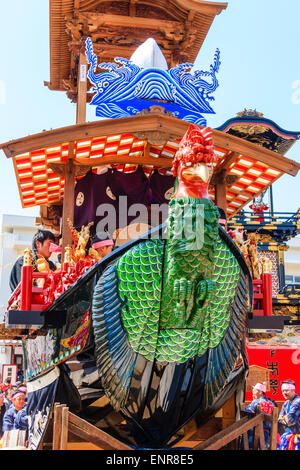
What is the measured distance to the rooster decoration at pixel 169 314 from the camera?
4.89 metres

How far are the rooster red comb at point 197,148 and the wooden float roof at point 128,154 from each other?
186 cm

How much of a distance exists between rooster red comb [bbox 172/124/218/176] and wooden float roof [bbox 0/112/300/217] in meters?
1.86

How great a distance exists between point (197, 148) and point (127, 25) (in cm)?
577

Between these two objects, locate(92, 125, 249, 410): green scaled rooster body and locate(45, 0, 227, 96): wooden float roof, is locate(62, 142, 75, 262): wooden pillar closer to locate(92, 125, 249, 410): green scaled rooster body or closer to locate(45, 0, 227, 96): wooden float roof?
locate(92, 125, 249, 410): green scaled rooster body

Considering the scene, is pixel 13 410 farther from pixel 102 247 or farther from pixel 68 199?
pixel 68 199

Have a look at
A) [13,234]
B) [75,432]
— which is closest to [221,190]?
[75,432]

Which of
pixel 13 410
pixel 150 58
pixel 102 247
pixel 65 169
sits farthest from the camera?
pixel 13 410

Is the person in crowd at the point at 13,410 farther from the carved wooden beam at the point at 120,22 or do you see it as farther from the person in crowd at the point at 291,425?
the carved wooden beam at the point at 120,22

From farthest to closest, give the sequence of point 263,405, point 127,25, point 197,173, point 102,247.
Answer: point 127,25 → point 263,405 → point 102,247 → point 197,173

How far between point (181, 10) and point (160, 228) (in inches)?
245

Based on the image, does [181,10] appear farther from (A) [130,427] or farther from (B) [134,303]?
(A) [130,427]

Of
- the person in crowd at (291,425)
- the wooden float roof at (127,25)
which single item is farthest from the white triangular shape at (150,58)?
the person in crowd at (291,425)

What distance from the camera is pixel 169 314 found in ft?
16.7

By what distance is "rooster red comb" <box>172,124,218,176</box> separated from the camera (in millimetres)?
4887
